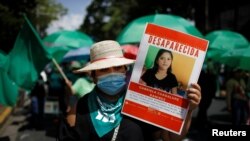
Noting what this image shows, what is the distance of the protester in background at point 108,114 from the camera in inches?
114

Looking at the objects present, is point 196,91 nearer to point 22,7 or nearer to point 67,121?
point 67,121

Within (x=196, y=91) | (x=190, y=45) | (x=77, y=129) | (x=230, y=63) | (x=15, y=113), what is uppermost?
(x=190, y=45)

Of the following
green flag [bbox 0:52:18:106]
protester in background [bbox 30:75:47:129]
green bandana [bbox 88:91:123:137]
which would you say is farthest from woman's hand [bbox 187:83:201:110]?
protester in background [bbox 30:75:47:129]

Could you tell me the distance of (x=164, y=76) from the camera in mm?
2824

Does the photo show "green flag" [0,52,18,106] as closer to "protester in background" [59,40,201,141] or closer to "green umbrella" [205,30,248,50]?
"protester in background" [59,40,201,141]

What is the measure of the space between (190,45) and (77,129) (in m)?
0.84

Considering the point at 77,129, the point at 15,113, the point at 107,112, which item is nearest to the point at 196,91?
the point at 107,112

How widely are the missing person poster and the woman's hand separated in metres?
0.03

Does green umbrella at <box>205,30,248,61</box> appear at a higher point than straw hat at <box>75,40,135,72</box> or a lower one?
lower

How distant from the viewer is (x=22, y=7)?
13156 mm

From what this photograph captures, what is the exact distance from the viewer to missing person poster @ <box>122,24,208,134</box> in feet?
9.00

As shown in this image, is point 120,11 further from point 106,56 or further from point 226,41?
point 106,56

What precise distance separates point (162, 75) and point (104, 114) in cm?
42

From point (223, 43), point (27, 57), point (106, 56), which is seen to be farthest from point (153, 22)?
point (106, 56)
